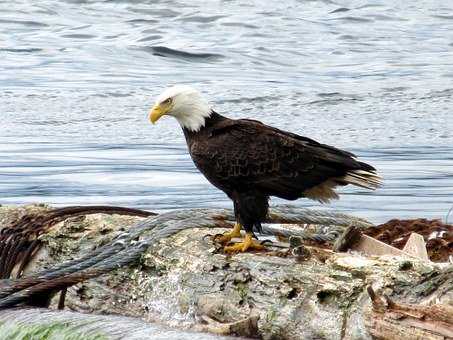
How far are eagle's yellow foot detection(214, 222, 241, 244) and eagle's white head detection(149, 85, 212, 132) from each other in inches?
28.1

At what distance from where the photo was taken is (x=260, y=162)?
766 cm

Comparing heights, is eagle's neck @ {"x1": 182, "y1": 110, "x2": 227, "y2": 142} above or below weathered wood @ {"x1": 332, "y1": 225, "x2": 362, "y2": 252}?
above

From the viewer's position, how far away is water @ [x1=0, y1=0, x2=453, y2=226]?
13516 millimetres

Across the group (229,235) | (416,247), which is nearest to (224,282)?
(229,235)

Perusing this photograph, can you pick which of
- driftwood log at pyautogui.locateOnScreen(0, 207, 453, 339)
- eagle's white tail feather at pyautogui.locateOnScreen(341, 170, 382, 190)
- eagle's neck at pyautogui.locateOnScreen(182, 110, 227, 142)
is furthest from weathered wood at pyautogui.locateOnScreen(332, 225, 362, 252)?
eagle's neck at pyautogui.locateOnScreen(182, 110, 227, 142)

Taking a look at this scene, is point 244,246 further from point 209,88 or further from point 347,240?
point 209,88

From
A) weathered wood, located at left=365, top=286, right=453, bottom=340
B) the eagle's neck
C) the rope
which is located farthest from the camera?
the eagle's neck

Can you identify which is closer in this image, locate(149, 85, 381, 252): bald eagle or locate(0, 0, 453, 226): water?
locate(149, 85, 381, 252): bald eagle

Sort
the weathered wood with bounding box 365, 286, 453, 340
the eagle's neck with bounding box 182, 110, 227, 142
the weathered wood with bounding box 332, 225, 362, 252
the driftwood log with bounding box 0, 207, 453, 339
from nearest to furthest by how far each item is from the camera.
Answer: the weathered wood with bounding box 365, 286, 453, 340 < the driftwood log with bounding box 0, 207, 453, 339 < the weathered wood with bounding box 332, 225, 362, 252 < the eagle's neck with bounding box 182, 110, 227, 142

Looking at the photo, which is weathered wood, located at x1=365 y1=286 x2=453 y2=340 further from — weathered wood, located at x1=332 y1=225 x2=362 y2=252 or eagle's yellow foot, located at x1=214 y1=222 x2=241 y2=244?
eagle's yellow foot, located at x1=214 y1=222 x2=241 y2=244

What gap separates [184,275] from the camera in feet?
21.2

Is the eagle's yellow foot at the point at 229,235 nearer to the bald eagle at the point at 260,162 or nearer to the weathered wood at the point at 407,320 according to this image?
the bald eagle at the point at 260,162

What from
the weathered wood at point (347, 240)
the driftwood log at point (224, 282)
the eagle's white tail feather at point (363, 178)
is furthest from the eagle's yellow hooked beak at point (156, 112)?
the weathered wood at point (347, 240)

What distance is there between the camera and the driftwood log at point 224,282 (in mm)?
5586
